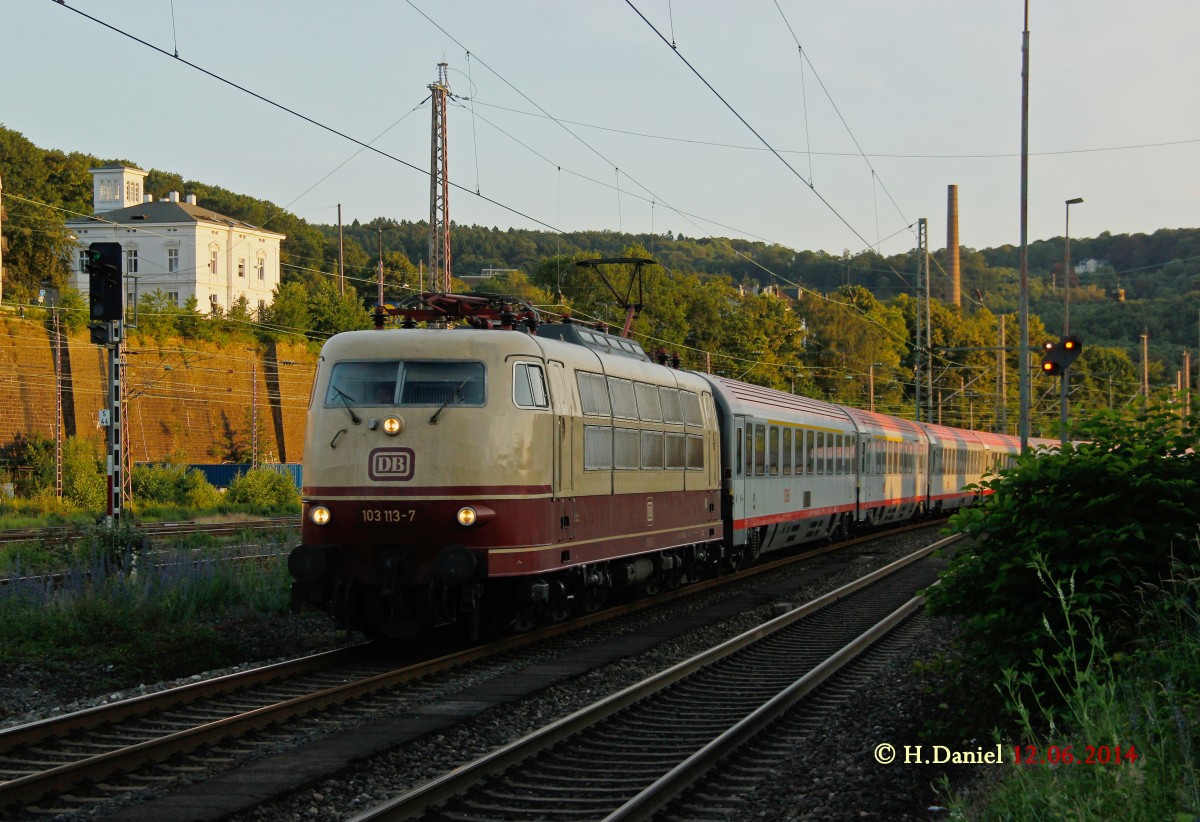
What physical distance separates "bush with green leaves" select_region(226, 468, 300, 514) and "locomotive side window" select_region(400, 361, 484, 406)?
3382cm

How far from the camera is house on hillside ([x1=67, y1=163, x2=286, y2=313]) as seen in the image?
85.2 meters

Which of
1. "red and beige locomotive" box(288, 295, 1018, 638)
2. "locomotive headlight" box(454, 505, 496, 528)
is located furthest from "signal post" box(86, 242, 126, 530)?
"locomotive headlight" box(454, 505, 496, 528)

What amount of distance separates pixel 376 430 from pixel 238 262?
8042cm

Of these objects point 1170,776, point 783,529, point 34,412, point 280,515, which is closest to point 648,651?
point 1170,776

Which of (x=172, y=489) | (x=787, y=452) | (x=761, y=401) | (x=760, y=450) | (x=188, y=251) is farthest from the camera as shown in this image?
(x=188, y=251)

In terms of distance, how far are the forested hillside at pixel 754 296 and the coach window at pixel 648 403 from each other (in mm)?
21022

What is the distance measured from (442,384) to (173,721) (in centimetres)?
450

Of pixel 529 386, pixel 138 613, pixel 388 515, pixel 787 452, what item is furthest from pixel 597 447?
pixel 787 452

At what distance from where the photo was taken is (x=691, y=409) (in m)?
18.9

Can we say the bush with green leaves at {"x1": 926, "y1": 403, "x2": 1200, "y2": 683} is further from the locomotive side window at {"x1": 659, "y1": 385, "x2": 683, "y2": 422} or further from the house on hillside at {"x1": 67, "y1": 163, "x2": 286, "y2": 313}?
the house on hillside at {"x1": 67, "y1": 163, "x2": 286, "y2": 313}

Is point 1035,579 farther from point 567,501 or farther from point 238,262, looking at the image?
point 238,262

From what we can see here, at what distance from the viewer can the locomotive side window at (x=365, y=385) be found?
13148mm

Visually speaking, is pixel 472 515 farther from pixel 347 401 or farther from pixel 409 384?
pixel 347 401

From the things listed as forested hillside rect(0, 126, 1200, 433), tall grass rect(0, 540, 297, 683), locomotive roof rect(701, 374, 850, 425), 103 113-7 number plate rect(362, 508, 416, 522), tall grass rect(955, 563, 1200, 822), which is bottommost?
tall grass rect(0, 540, 297, 683)
